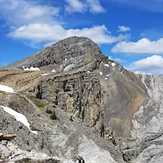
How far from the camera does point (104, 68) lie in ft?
433

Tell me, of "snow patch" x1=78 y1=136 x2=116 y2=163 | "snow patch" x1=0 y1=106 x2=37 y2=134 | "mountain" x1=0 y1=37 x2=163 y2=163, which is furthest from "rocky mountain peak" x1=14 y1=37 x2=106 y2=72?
"snow patch" x1=0 y1=106 x2=37 y2=134

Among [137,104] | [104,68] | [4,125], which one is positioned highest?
[104,68]

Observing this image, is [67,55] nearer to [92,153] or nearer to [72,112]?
[72,112]

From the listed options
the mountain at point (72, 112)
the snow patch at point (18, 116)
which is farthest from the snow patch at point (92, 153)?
the snow patch at point (18, 116)

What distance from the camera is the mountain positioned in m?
37.5

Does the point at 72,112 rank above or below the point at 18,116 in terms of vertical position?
above

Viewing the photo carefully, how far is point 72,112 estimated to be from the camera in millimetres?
60688

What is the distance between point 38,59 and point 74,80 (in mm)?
36056

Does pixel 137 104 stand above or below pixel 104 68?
below

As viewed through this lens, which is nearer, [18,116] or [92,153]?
[18,116]

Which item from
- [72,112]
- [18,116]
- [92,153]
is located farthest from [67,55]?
[18,116]

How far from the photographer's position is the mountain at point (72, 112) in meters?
37.5

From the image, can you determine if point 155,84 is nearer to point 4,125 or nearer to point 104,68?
point 104,68

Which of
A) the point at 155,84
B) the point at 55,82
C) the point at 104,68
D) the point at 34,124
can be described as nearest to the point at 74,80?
the point at 55,82
